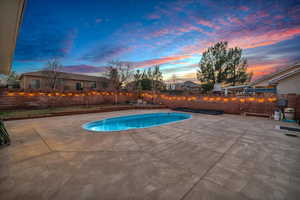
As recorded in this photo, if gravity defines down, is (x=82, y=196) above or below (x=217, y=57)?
below

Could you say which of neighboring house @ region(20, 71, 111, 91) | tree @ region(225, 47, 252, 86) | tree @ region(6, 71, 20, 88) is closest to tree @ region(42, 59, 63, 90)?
neighboring house @ region(20, 71, 111, 91)

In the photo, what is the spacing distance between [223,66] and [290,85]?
952 centimetres

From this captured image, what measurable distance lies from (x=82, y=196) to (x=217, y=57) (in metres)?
20.3

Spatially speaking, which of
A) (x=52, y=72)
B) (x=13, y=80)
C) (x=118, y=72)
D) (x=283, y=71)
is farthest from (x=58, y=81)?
(x=283, y=71)

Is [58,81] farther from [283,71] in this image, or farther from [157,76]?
[283,71]

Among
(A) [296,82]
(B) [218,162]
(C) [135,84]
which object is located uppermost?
(C) [135,84]

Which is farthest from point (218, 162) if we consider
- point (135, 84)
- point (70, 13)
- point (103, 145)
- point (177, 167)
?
point (135, 84)

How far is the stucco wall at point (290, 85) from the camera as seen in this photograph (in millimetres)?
7688

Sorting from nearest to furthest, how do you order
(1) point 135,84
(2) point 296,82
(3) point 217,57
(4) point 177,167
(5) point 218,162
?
(4) point 177,167, (5) point 218,162, (2) point 296,82, (3) point 217,57, (1) point 135,84

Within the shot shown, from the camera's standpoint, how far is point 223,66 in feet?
54.7

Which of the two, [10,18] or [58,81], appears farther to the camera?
[58,81]

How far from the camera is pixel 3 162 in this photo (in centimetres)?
223

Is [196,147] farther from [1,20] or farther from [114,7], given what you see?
[114,7]

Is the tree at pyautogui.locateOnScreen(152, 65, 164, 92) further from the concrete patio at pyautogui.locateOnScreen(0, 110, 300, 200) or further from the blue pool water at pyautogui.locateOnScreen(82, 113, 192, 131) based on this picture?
the concrete patio at pyautogui.locateOnScreen(0, 110, 300, 200)
